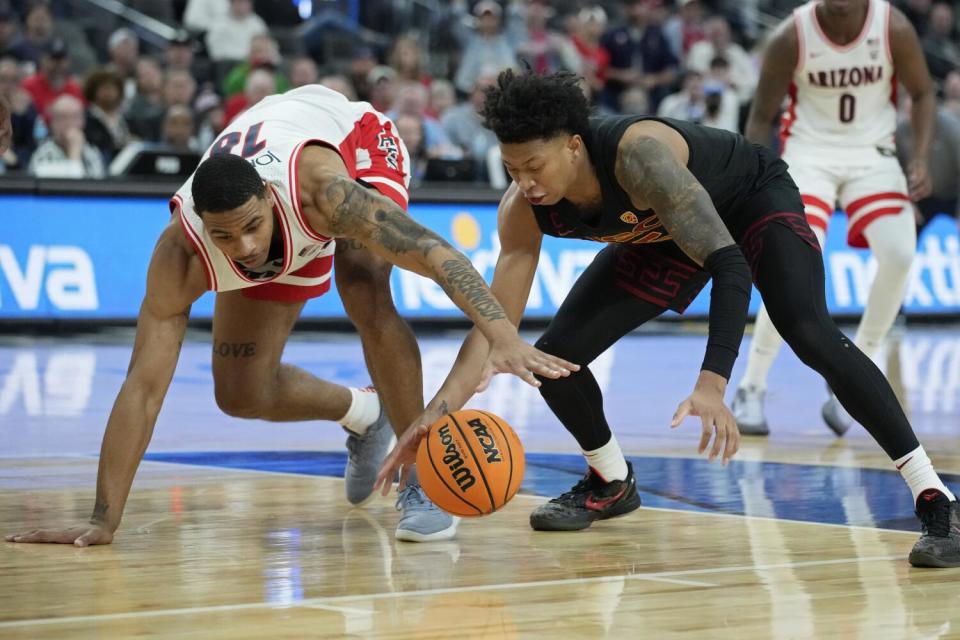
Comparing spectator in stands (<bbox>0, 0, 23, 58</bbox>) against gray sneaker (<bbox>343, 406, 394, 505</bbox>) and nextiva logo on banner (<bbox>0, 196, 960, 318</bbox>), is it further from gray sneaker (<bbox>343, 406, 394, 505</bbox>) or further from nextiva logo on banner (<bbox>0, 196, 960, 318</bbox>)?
gray sneaker (<bbox>343, 406, 394, 505</bbox>)

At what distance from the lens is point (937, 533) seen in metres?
4.84

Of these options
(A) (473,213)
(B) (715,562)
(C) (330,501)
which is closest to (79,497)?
(C) (330,501)

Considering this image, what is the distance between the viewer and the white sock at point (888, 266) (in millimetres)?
8422

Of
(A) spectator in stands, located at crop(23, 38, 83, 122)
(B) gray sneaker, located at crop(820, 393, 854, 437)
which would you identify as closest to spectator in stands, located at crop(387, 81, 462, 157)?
(A) spectator in stands, located at crop(23, 38, 83, 122)

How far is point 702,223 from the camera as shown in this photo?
482 cm

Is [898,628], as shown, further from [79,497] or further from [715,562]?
[79,497]

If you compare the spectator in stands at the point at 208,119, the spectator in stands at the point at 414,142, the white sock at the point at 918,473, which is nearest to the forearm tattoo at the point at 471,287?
the white sock at the point at 918,473

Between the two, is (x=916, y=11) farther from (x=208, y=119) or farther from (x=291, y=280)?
(x=291, y=280)

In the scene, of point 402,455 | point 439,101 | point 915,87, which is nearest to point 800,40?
point 915,87

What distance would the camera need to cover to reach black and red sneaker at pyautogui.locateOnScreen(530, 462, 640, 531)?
560 centimetres

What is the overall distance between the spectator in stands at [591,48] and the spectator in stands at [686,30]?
135 centimetres

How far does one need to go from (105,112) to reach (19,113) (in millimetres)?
767

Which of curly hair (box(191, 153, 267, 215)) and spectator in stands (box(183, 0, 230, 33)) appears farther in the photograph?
spectator in stands (box(183, 0, 230, 33))

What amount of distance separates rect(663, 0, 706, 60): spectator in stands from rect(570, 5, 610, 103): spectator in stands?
4.43 ft
